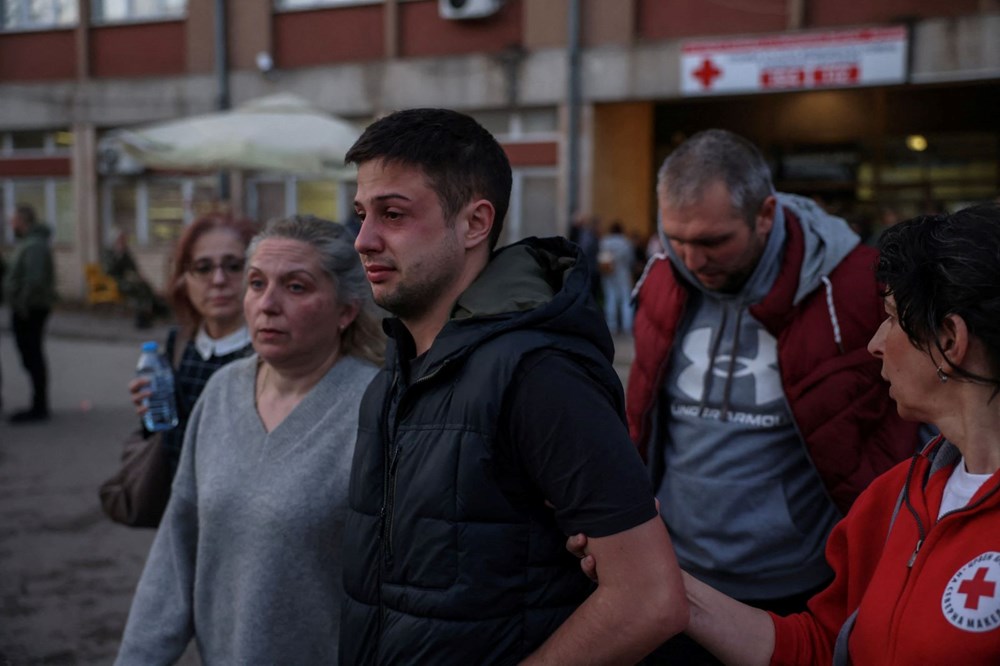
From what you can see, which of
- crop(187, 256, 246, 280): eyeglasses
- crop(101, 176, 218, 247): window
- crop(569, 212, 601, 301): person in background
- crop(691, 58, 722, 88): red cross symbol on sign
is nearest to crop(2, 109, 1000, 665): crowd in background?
crop(187, 256, 246, 280): eyeglasses

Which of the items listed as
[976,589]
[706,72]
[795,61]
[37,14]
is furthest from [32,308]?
[37,14]

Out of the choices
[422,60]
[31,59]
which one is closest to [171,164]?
[422,60]

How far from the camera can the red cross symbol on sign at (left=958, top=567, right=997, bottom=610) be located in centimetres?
157

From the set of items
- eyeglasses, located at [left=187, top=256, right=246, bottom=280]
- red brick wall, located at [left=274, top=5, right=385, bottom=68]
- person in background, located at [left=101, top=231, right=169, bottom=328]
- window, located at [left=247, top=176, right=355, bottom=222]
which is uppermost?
red brick wall, located at [left=274, top=5, right=385, bottom=68]

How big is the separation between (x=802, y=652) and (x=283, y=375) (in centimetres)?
143

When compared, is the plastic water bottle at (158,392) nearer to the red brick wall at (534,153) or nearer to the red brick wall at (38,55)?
the red brick wall at (534,153)

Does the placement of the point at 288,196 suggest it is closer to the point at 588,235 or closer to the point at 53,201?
the point at 53,201

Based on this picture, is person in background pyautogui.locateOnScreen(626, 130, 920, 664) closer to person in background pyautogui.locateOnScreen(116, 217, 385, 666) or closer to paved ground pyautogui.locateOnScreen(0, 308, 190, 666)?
person in background pyautogui.locateOnScreen(116, 217, 385, 666)

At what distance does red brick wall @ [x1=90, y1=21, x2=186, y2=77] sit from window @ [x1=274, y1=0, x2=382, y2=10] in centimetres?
224

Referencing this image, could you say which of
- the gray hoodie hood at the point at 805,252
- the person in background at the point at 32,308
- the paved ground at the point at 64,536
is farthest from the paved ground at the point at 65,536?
the gray hoodie hood at the point at 805,252

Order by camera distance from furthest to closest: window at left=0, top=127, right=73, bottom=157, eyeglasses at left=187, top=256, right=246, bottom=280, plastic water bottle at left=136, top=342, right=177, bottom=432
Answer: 1. window at left=0, top=127, right=73, bottom=157
2. eyeglasses at left=187, top=256, right=246, bottom=280
3. plastic water bottle at left=136, top=342, right=177, bottom=432

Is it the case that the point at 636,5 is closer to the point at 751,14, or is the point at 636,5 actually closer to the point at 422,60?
the point at 751,14

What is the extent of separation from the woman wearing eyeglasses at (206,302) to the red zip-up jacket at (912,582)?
2116 millimetres

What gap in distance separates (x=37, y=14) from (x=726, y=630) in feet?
76.3
